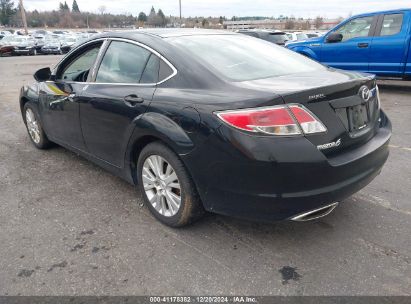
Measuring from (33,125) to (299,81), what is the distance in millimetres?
3786

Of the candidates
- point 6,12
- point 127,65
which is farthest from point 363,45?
point 6,12

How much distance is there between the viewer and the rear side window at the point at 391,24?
8.29 meters

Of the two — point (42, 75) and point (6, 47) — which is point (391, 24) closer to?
point (42, 75)

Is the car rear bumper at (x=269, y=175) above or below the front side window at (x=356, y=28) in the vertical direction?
below

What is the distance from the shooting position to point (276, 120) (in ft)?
7.77

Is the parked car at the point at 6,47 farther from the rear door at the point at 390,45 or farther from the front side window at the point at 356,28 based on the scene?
the rear door at the point at 390,45

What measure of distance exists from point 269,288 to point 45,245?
1.69 meters

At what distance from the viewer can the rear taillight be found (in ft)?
7.77

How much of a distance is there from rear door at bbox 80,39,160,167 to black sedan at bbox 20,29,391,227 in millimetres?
11

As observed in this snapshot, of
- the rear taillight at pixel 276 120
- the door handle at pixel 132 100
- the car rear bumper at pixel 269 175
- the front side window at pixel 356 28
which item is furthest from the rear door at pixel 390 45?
the door handle at pixel 132 100

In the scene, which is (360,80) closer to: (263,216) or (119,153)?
(263,216)

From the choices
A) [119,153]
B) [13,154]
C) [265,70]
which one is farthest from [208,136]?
[13,154]

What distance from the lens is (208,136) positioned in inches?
99.5

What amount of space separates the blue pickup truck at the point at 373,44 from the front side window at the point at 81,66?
694 cm
